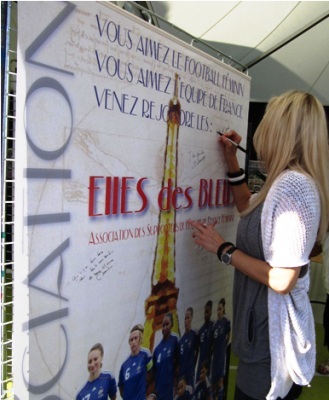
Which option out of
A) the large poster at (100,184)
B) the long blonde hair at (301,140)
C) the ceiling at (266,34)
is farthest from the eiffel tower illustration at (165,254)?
the ceiling at (266,34)

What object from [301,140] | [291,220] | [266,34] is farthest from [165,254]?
[266,34]

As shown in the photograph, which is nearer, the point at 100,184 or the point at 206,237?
the point at 100,184

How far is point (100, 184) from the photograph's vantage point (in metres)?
0.98

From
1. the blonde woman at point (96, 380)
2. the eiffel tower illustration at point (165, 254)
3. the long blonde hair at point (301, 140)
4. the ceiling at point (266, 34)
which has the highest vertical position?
the ceiling at point (266, 34)

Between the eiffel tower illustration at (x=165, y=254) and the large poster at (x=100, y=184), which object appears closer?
the large poster at (x=100, y=184)

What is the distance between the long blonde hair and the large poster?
289mm

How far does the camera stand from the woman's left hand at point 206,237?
4.21 feet

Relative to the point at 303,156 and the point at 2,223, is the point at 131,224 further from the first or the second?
the point at 303,156

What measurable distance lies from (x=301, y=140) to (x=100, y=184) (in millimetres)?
591

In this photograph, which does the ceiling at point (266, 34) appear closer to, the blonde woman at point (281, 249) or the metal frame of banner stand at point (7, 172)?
the blonde woman at point (281, 249)
